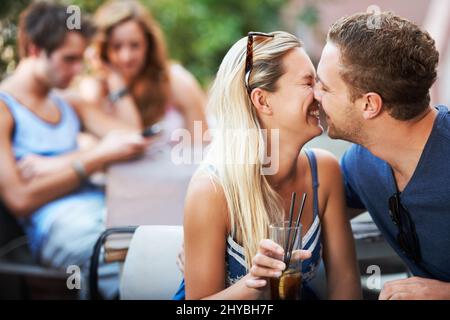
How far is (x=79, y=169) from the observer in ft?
9.71

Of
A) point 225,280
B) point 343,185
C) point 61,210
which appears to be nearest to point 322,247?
point 343,185

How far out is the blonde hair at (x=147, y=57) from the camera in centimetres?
338

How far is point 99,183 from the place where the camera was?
3.06m

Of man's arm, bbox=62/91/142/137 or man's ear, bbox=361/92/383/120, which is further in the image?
man's arm, bbox=62/91/142/137

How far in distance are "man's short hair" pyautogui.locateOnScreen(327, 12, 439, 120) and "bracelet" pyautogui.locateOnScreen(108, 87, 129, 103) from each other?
2.07 metres

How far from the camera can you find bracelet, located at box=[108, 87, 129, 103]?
344 cm

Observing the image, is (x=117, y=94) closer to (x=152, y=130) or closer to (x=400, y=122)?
(x=152, y=130)

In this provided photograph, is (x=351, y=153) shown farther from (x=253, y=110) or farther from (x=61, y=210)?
(x=61, y=210)

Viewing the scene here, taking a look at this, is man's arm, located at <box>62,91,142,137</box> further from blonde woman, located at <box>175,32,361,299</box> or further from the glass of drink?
the glass of drink

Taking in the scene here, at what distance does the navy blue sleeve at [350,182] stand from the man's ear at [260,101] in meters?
0.33

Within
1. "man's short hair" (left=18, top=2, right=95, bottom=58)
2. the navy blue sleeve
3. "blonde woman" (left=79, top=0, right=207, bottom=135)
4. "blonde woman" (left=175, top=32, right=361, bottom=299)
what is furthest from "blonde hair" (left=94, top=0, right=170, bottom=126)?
"blonde woman" (left=175, top=32, right=361, bottom=299)

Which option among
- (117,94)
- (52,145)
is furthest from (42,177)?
(117,94)

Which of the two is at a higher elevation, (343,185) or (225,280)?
(343,185)

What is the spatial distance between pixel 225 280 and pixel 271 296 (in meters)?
0.15
